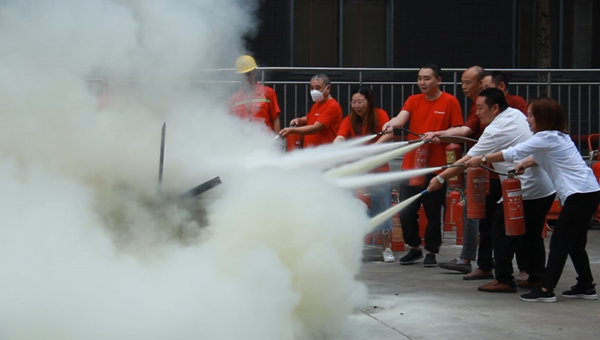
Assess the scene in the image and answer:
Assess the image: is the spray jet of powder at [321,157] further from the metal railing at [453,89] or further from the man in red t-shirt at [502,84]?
the metal railing at [453,89]

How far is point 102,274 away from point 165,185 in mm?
1378

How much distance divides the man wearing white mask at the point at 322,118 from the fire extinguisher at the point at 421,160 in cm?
119

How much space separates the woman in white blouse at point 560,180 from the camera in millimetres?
6047

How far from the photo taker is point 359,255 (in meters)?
5.15

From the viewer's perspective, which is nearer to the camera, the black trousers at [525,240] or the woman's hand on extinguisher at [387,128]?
the black trousers at [525,240]

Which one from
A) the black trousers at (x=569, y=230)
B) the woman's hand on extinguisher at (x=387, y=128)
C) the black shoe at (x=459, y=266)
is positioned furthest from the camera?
the woman's hand on extinguisher at (x=387, y=128)

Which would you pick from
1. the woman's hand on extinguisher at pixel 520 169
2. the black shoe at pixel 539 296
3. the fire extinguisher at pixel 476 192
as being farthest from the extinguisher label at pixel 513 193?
the black shoe at pixel 539 296

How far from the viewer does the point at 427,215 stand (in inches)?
307

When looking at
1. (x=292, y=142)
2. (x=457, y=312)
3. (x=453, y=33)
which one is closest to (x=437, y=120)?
(x=292, y=142)

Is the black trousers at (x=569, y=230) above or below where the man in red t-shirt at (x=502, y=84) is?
below

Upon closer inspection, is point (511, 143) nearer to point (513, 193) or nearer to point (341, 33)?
point (513, 193)

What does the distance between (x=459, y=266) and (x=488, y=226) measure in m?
0.59

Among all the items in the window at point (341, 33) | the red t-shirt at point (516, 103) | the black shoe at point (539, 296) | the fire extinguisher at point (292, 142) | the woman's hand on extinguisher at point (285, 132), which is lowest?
the black shoe at point (539, 296)

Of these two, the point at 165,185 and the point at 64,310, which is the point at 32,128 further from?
the point at 64,310
